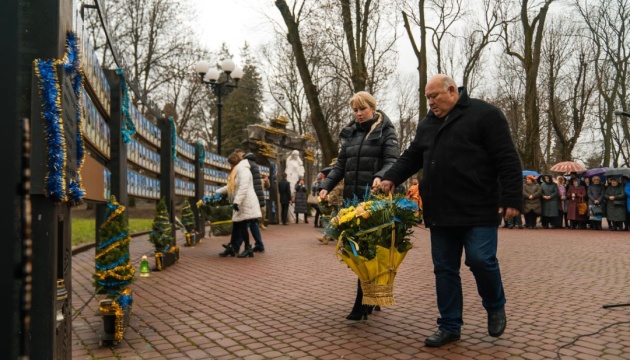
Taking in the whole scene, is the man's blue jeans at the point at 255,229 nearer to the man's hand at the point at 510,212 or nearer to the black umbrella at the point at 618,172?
the man's hand at the point at 510,212

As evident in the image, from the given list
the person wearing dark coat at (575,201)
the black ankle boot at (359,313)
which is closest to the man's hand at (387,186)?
the black ankle boot at (359,313)

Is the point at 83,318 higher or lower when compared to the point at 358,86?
lower

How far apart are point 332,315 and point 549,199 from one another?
49.7ft

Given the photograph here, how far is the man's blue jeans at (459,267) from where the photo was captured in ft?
13.5

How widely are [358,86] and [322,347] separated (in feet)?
57.4

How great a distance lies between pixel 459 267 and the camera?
4.30 metres

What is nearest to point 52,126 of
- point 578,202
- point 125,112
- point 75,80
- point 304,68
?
point 75,80

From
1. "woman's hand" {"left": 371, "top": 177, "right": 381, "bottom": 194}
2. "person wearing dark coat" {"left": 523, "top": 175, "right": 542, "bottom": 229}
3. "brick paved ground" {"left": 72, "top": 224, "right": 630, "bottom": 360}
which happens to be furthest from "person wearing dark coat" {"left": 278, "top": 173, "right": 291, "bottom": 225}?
"woman's hand" {"left": 371, "top": 177, "right": 381, "bottom": 194}

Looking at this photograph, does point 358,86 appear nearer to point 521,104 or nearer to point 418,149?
point 418,149

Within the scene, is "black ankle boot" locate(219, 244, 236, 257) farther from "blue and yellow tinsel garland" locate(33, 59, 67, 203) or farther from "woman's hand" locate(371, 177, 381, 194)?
"blue and yellow tinsel garland" locate(33, 59, 67, 203)

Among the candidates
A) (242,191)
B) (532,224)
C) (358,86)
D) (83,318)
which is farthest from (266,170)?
(83,318)

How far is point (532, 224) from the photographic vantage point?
61.4 feet

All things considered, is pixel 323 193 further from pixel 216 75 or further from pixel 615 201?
pixel 615 201

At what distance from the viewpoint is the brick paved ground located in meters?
4.10
